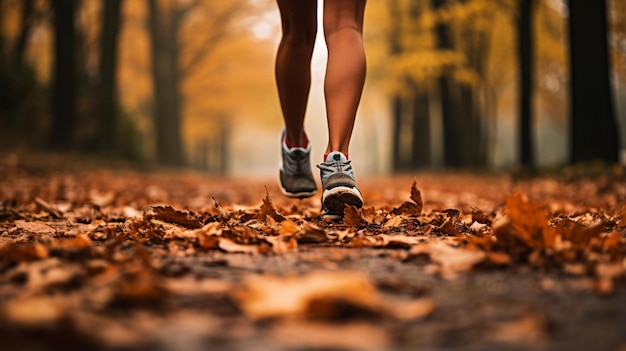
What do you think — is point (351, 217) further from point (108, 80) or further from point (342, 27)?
point (108, 80)

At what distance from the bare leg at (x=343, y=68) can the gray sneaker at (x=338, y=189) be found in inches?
4.1

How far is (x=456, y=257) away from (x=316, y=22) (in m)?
1.69

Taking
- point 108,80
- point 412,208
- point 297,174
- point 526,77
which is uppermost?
point 108,80

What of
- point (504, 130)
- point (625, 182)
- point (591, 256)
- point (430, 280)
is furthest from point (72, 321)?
point (504, 130)

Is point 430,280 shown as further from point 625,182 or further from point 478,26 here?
point 478,26

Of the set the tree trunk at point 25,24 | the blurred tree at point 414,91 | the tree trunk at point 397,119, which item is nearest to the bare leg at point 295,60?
the tree trunk at point 25,24

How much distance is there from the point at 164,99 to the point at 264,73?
6.54m

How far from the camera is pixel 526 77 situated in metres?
11.3

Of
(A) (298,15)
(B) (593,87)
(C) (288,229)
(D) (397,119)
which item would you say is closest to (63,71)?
(B) (593,87)

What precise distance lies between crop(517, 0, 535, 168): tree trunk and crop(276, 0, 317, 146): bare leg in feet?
29.3

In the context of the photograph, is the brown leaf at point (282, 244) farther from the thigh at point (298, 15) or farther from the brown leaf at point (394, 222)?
the thigh at point (298, 15)

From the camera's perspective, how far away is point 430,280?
54.3 inches

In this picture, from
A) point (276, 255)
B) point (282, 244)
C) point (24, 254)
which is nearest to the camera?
point (24, 254)

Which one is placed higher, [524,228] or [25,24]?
[25,24]
